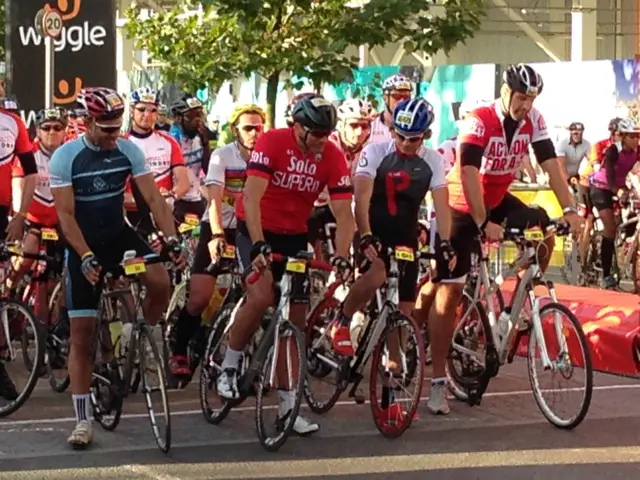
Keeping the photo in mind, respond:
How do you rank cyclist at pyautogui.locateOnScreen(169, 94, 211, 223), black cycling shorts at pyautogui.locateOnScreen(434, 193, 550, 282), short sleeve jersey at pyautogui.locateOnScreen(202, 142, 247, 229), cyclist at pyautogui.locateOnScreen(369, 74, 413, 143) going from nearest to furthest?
black cycling shorts at pyautogui.locateOnScreen(434, 193, 550, 282), short sleeve jersey at pyautogui.locateOnScreen(202, 142, 247, 229), cyclist at pyautogui.locateOnScreen(369, 74, 413, 143), cyclist at pyautogui.locateOnScreen(169, 94, 211, 223)

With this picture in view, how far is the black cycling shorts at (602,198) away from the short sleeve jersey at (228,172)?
7366 millimetres

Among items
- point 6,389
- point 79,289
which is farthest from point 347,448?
point 6,389

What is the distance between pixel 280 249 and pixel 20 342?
2.27 m

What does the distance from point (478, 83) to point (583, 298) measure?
14098mm

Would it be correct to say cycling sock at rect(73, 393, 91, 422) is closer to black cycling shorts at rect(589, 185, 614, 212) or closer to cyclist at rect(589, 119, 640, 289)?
cyclist at rect(589, 119, 640, 289)

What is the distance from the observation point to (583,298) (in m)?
12.2

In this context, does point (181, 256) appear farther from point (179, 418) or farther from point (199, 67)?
point (199, 67)

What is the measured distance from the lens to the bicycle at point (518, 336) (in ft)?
27.3

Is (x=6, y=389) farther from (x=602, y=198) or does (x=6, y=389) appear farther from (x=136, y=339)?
(x=602, y=198)

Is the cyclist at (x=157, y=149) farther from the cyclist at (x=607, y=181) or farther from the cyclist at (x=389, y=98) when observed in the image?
the cyclist at (x=607, y=181)

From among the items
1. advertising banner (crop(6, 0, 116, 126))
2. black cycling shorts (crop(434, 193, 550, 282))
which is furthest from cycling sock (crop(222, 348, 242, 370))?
advertising banner (crop(6, 0, 116, 126))

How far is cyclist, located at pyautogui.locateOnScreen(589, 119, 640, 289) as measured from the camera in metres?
16.5

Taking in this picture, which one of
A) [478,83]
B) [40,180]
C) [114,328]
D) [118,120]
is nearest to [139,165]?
[118,120]

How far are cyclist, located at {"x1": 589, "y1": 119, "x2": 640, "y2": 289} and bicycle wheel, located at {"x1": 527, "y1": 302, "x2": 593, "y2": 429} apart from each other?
26.4ft
